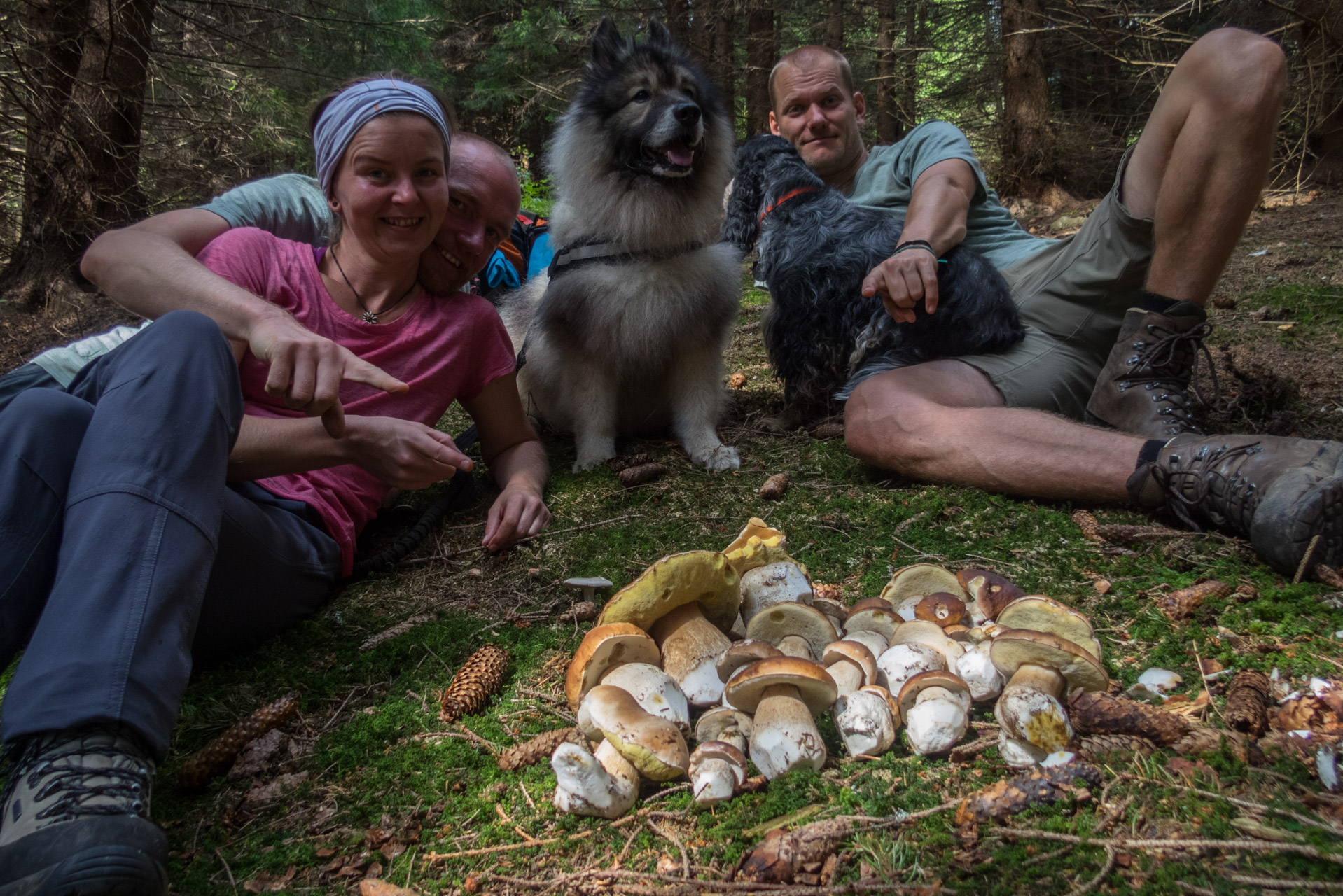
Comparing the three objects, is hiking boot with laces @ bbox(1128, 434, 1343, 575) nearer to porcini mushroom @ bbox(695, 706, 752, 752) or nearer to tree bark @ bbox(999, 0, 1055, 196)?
porcini mushroom @ bbox(695, 706, 752, 752)

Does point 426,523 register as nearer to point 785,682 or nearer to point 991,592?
point 785,682

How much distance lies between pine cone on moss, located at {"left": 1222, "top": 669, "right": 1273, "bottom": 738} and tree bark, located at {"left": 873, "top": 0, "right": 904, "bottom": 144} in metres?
8.16

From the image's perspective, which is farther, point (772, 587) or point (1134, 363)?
point (1134, 363)

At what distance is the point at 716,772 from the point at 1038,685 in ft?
1.72

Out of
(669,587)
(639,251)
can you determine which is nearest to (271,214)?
(639,251)

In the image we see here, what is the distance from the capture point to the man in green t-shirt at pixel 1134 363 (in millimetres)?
1627

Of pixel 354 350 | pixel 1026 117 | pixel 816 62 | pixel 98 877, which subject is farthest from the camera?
pixel 1026 117

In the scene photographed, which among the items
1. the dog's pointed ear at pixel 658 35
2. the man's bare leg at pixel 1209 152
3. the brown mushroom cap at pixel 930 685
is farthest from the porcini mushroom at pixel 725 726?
the dog's pointed ear at pixel 658 35

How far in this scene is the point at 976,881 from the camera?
92cm

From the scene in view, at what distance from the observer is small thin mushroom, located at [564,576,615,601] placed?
5.73 ft

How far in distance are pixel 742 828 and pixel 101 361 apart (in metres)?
1.51

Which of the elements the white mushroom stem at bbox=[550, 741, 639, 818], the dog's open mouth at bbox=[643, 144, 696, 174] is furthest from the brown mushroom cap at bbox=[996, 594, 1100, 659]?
the dog's open mouth at bbox=[643, 144, 696, 174]

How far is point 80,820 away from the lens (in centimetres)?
94

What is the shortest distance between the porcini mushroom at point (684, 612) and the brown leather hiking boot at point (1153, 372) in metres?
1.37
